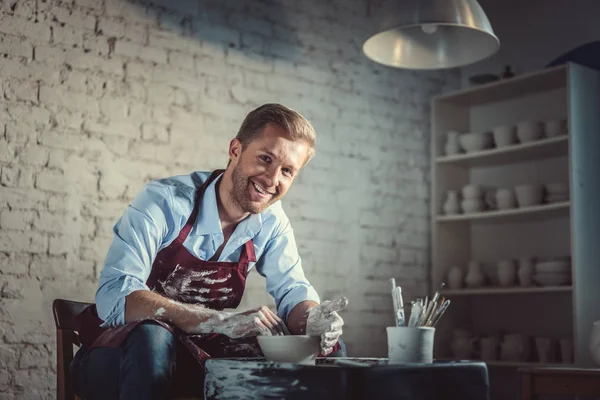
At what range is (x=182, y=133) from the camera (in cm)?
386

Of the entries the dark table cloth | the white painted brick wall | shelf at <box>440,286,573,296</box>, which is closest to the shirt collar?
the dark table cloth

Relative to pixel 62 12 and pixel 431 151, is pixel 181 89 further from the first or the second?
pixel 431 151

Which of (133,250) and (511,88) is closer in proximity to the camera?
(133,250)

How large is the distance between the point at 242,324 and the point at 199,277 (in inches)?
17.4

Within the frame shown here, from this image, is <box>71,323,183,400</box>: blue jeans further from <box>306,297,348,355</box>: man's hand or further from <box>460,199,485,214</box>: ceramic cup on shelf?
<box>460,199,485,214</box>: ceramic cup on shelf

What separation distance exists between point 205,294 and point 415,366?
96 centimetres

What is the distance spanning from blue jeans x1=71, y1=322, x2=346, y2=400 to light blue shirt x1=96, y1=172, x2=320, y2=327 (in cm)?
14

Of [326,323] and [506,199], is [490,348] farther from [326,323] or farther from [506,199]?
[326,323]

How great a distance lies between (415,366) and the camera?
5.83 ft

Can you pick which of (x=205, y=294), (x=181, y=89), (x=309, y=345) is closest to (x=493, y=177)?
(x=181, y=89)

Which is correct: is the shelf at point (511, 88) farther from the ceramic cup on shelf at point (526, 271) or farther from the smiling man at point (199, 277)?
the smiling man at point (199, 277)

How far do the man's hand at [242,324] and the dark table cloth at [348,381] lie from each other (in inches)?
11.1

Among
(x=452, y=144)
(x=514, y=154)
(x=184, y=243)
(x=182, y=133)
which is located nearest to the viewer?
(x=184, y=243)

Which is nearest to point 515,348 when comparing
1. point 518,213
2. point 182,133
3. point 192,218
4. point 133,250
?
point 518,213
